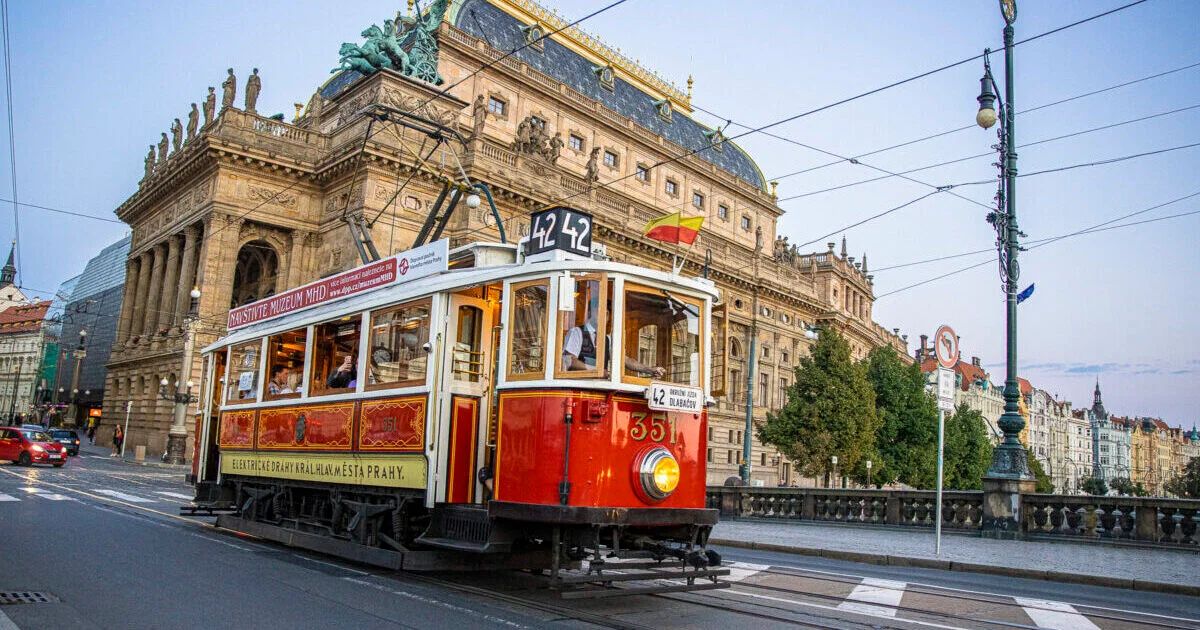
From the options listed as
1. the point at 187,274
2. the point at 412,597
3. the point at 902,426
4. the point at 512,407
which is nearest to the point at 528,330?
the point at 512,407

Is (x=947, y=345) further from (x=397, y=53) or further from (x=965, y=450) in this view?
(x=965, y=450)

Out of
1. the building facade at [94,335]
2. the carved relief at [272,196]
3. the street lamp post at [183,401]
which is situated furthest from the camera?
the building facade at [94,335]

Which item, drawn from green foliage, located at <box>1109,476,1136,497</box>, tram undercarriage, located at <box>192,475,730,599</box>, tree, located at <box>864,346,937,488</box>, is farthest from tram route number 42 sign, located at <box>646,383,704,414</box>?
green foliage, located at <box>1109,476,1136,497</box>

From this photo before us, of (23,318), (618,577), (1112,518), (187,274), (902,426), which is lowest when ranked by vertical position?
(618,577)

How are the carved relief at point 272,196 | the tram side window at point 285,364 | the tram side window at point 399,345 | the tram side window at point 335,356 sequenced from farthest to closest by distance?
the carved relief at point 272,196 → the tram side window at point 285,364 → the tram side window at point 335,356 → the tram side window at point 399,345

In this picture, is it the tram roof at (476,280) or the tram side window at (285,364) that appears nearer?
the tram roof at (476,280)

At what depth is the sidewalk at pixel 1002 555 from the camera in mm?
11055

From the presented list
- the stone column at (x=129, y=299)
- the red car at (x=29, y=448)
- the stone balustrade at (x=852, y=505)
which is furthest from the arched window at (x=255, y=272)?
the stone balustrade at (x=852, y=505)

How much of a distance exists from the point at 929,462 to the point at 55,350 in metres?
93.7

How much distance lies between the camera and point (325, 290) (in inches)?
422

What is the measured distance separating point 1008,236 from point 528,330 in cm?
1327

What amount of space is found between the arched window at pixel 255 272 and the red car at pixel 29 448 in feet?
45.6

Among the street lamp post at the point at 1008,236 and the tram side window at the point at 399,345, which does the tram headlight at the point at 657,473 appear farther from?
the street lamp post at the point at 1008,236

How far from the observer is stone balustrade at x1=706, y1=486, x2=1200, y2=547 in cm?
1510
